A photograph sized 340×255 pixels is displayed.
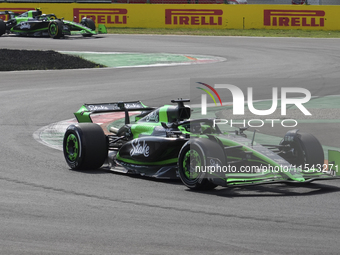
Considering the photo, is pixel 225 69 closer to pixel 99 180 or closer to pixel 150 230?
pixel 99 180

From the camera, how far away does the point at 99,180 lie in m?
8.00

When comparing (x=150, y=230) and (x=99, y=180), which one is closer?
(x=150, y=230)

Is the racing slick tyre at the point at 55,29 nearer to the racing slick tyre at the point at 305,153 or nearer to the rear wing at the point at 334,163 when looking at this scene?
the racing slick tyre at the point at 305,153

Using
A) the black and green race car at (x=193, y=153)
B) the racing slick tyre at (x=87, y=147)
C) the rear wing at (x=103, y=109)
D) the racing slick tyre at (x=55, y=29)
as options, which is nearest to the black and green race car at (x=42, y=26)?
the racing slick tyre at (x=55, y=29)

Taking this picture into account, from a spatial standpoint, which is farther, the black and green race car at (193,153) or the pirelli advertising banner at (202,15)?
the pirelli advertising banner at (202,15)

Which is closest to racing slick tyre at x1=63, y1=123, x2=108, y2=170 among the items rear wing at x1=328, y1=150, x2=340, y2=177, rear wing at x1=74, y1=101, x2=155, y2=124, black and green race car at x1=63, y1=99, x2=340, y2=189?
black and green race car at x1=63, y1=99, x2=340, y2=189

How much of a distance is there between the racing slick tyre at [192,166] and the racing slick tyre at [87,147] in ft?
5.09

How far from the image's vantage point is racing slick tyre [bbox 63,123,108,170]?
847cm

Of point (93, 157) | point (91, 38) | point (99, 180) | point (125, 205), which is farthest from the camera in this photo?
point (91, 38)

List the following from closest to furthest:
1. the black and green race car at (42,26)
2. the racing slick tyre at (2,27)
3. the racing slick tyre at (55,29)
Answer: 1. the racing slick tyre at (55,29)
2. the black and green race car at (42,26)
3. the racing slick tyre at (2,27)

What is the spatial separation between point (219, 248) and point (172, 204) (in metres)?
1.52

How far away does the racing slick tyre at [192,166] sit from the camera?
283 inches

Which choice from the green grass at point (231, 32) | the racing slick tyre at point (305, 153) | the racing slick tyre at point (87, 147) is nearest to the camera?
the racing slick tyre at point (305, 153)

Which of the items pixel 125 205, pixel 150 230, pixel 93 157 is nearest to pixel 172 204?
pixel 125 205
